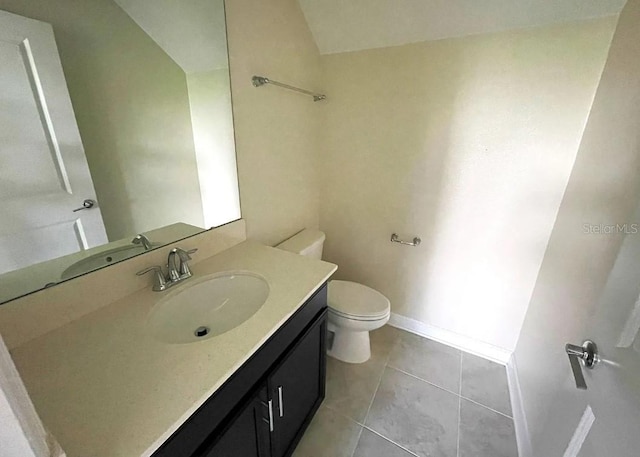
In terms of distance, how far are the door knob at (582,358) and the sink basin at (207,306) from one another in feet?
3.11

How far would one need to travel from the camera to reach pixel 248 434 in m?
0.84

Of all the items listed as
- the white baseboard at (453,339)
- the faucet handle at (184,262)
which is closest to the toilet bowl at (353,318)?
the white baseboard at (453,339)

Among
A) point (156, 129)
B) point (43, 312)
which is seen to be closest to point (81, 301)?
point (43, 312)

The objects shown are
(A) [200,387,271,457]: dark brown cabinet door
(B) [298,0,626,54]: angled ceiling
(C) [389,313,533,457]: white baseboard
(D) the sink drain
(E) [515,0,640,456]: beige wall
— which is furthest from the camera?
(C) [389,313,533,457]: white baseboard

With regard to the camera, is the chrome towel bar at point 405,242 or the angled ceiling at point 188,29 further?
the chrome towel bar at point 405,242

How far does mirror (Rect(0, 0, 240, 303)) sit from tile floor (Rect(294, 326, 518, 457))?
124cm

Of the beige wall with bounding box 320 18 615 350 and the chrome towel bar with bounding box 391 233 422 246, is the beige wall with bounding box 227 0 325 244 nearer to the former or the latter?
the beige wall with bounding box 320 18 615 350

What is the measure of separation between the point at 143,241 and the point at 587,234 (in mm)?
1764

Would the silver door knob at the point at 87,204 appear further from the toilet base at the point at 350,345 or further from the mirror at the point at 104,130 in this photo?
the toilet base at the point at 350,345

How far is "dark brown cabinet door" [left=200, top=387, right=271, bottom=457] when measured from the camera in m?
0.74

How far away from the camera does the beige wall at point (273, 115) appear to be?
1.29 m

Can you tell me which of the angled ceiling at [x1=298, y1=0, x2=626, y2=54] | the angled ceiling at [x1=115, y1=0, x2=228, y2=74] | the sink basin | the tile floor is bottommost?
the tile floor

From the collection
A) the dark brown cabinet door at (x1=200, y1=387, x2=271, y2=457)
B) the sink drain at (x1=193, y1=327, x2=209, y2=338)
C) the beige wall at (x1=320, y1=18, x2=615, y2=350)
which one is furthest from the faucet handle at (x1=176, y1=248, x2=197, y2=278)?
the beige wall at (x1=320, y1=18, x2=615, y2=350)

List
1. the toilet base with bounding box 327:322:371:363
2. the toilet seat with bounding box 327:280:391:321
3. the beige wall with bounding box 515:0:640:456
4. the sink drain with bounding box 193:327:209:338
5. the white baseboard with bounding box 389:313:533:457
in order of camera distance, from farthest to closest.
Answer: the toilet base with bounding box 327:322:371:363 → the toilet seat with bounding box 327:280:391:321 → the white baseboard with bounding box 389:313:533:457 → the sink drain with bounding box 193:327:209:338 → the beige wall with bounding box 515:0:640:456
